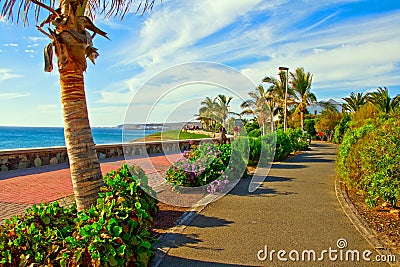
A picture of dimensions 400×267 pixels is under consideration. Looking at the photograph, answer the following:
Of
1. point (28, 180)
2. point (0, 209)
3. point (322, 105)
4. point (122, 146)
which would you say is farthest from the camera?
point (322, 105)

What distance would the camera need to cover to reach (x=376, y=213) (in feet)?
20.5

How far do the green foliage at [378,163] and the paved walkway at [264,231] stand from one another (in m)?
0.71

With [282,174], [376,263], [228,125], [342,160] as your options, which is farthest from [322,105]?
[376,263]

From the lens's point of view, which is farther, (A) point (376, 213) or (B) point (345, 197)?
(B) point (345, 197)

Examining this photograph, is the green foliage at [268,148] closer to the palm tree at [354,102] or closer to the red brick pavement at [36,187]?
the red brick pavement at [36,187]

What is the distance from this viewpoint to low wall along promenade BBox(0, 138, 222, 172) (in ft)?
40.0

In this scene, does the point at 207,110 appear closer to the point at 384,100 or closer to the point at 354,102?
the point at 384,100

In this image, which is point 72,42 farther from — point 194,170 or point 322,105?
point 322,105

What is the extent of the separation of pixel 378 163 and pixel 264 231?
2533 millimetres

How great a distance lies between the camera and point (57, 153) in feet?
46.5

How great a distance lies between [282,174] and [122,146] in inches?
393

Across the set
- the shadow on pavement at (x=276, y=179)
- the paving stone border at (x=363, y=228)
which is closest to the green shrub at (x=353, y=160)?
the paving stone border at (x=363, y=228)

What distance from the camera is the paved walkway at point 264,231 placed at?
4.21 meters

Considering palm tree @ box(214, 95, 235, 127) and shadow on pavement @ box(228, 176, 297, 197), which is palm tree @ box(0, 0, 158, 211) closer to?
shadow on pavement @ box(228, 176, 297, 197)
